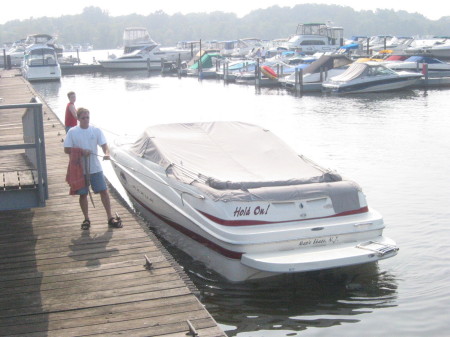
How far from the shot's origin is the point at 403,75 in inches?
1606

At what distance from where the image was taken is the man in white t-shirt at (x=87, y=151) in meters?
9.37

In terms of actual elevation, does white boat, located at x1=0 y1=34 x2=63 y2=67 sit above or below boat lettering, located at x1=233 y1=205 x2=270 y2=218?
above

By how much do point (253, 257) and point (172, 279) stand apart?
176cm

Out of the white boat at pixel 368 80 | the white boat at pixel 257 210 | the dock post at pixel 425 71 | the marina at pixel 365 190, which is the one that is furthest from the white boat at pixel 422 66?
the white boat at pixel 257 210

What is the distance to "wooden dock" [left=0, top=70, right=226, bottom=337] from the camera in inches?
255

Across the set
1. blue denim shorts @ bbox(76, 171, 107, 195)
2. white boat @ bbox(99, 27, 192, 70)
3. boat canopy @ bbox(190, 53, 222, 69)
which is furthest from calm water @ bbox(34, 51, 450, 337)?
white boat @ bbox(99, 27, 192, 70)

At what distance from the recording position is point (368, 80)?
39781mm

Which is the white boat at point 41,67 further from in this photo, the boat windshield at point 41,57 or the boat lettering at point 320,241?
the boat lettering at point 320,241

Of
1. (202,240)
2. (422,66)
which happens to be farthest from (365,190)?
(422,66)

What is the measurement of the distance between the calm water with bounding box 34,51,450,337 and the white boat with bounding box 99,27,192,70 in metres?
31.6

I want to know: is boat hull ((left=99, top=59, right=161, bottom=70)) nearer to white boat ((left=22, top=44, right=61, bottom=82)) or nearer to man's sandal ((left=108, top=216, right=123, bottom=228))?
white boat ((left=22, top=44, right=61, bottom=82))

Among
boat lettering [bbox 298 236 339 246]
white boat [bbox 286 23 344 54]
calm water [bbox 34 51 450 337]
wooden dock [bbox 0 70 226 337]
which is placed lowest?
calm water [bbox 34 51 450 337]

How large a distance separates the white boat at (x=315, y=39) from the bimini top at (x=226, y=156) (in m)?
61.6

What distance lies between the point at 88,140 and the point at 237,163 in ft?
8.98
